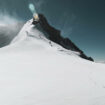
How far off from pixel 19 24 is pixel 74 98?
243 ft

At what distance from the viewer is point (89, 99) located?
4465 mm

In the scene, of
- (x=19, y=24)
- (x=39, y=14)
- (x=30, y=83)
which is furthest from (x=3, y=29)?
(x=30, y=83)

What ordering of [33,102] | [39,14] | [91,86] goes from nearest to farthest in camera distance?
[33,102] < [91,86] < [39,14]

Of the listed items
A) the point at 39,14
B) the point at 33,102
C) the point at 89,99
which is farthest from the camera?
the point at 39,14

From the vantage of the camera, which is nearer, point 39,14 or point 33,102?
point 33,102

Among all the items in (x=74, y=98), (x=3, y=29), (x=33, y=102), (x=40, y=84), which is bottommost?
(x=33, y=102)

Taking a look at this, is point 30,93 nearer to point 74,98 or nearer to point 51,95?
point 51,95

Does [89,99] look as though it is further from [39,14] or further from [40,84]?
[39,14]

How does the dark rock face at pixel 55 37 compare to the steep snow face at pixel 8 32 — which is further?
the steep snow face at pixel 8 32

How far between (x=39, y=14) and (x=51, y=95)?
65.3 metres

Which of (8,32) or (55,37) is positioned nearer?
(55,37)

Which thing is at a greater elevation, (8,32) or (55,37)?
(8,32)

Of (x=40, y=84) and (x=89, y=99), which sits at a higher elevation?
(x=40, y=84)

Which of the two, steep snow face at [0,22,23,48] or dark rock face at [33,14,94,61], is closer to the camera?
dark rock face at [33,14,94,61]
